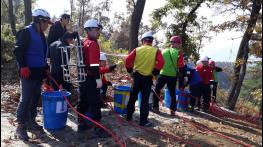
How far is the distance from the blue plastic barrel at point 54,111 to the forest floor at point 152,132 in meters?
0.13

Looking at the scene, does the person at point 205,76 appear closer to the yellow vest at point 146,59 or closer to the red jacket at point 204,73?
the red jacket at point 204,73

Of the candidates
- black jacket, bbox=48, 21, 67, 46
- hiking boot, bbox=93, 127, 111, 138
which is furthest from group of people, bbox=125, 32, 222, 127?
black jacket, bbox=48, 21, 67, 46

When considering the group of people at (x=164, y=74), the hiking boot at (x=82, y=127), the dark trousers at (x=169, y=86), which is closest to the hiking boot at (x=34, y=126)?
the hiking boot at (x=82, y=127)

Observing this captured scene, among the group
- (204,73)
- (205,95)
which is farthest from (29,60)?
(205,95)

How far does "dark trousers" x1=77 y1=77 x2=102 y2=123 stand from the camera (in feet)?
21.5

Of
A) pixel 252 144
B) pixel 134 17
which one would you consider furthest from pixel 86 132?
pixel 134 17

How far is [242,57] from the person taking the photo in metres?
16.3

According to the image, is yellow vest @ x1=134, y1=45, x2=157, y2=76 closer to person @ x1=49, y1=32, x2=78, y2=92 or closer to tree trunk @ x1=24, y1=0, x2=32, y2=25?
person @ x1=49, y1=32, x2=78, y2=92

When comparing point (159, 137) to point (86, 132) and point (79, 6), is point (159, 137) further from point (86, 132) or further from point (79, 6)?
point (79, 6)

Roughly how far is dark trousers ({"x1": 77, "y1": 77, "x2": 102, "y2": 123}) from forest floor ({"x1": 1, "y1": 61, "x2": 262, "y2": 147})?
40cm

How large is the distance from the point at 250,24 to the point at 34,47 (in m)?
11.0

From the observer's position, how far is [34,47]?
616cm

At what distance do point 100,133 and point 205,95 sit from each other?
196 inches

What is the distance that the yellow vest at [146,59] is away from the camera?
24.8ft
